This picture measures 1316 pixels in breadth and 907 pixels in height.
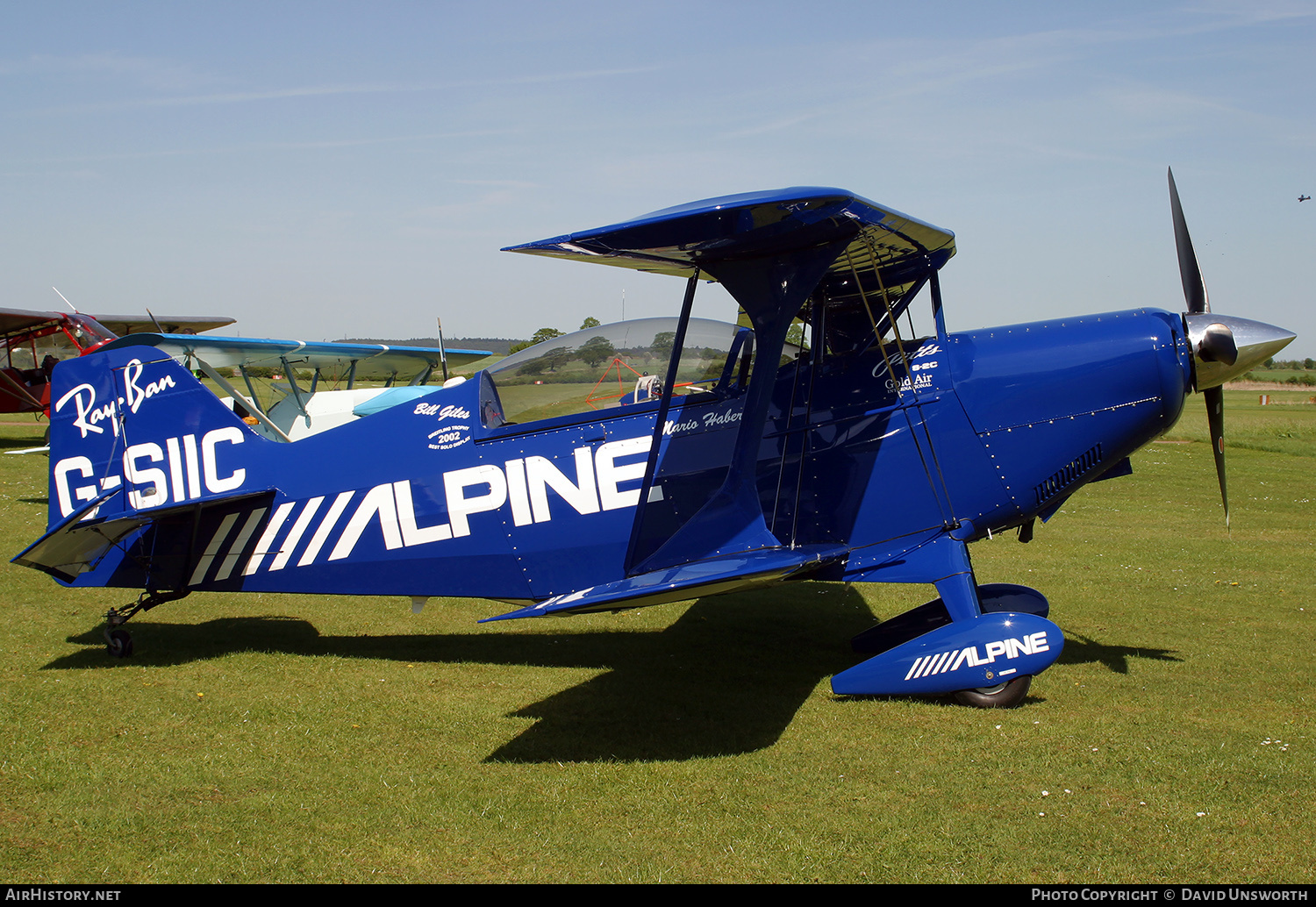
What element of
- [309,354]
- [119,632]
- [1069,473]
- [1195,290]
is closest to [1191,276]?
[1195,290]

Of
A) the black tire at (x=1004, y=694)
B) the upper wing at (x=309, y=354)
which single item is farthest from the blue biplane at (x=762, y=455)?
the upper wing at (x=309, y=354)

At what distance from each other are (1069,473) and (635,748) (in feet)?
10.4

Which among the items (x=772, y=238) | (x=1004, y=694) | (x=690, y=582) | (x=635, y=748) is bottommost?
(x=1004, y=694)

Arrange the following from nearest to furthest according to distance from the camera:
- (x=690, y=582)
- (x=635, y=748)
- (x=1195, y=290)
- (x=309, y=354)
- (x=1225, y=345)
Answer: (x=690, y=582), (x=635, y=748), (x=1225, y=345), (x=1195, y=290), (x=309, y=354)

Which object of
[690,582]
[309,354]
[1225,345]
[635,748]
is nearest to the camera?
[690,582]

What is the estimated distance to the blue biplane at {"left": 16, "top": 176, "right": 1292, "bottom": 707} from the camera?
5199 mm

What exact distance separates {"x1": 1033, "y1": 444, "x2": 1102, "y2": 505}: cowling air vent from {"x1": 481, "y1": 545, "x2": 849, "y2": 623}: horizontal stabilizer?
1.52 meters

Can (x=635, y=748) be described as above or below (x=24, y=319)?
below

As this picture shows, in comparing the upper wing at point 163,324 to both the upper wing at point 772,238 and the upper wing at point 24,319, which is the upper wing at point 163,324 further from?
the upper wing at point 772,238

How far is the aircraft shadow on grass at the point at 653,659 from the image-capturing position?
4961 mm

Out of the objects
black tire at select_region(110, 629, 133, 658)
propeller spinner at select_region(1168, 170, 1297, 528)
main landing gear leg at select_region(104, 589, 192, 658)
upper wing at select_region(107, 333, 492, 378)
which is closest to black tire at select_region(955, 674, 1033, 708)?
propeller spinner at select_region(1168, 170, 1297, 528)

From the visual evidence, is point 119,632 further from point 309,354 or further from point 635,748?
point 309,354

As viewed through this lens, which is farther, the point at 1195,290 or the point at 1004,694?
the point at 1195,290

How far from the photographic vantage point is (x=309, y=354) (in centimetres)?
1588
